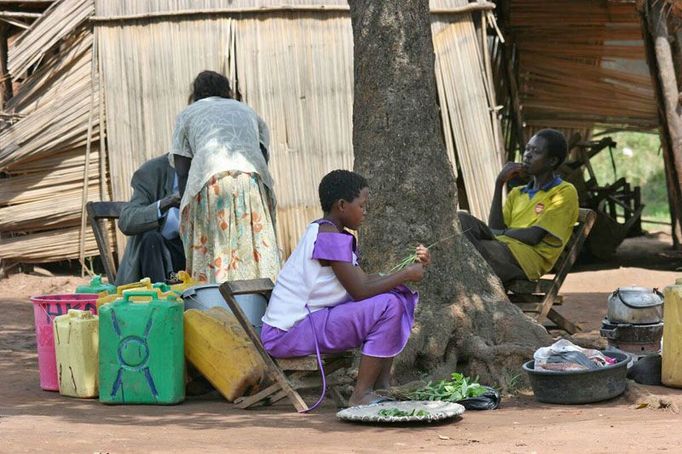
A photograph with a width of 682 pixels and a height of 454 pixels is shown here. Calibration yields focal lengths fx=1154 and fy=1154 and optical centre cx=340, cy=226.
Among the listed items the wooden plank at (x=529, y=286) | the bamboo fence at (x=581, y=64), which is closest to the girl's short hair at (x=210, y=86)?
the wooden plank at (x=529, y=286)

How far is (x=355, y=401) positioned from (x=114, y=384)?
128 centimetres

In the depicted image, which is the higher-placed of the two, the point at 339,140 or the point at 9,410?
the point at 339,140

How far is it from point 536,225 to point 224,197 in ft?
6.69

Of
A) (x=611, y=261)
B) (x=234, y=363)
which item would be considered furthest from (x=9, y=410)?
(x=611, y=261)

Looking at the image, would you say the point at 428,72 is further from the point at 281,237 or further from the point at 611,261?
the point at 611,261

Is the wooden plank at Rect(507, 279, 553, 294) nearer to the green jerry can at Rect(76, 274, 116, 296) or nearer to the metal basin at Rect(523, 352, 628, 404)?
the metal basin at Rect(523, 352, 628, 404)

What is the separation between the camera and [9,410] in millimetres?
5613

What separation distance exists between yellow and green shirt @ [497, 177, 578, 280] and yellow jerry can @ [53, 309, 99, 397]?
9.09 feet

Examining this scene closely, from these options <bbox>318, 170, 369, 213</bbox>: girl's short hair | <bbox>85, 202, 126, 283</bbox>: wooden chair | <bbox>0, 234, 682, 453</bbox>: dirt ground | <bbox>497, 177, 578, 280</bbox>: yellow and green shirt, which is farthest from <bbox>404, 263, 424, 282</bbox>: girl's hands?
<bbox>85, 202, 126, 283</bbox>: wooden chair

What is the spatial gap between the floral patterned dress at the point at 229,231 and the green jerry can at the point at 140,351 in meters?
1.08

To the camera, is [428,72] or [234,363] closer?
[234,363]

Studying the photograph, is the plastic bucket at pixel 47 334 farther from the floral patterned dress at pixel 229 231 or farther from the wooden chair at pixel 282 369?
the wooden chair at pixel 282 369

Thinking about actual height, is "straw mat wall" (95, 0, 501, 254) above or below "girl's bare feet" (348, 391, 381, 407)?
above

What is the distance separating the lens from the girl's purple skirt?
210 inches
